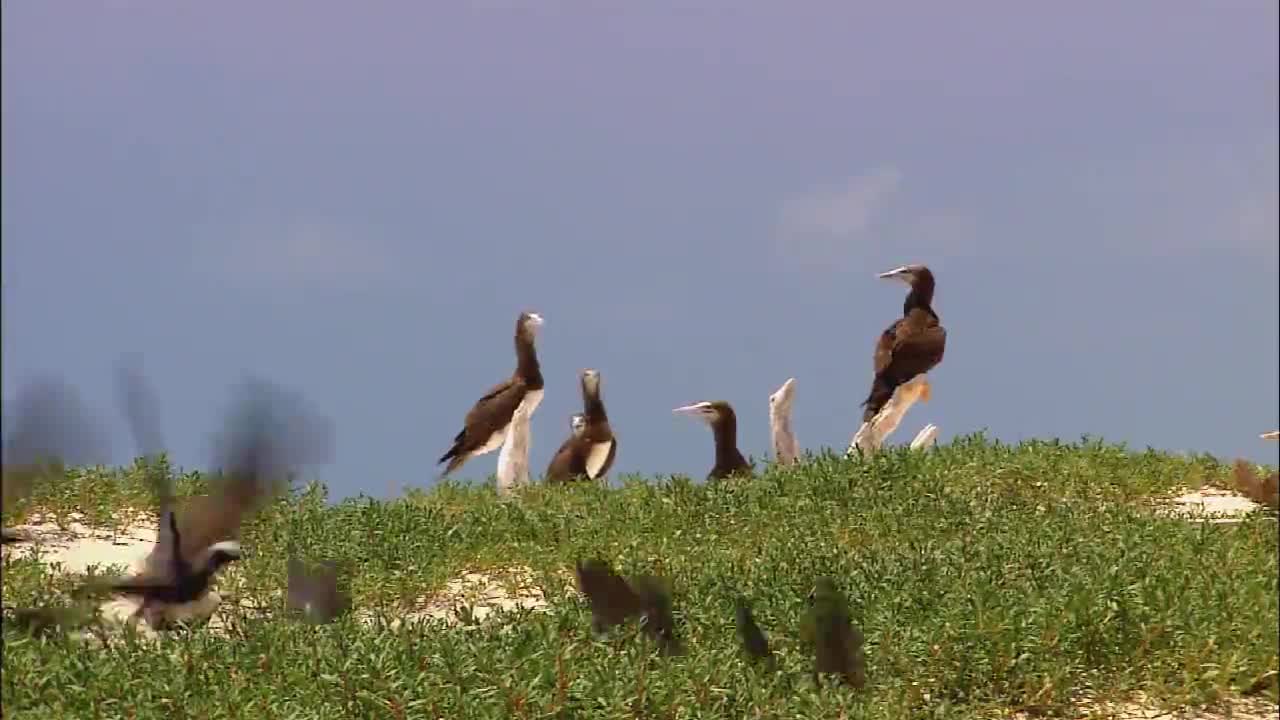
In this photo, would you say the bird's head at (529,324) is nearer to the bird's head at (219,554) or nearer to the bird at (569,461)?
the bird at (569,461)

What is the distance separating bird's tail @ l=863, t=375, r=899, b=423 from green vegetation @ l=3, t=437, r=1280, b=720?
378 cm

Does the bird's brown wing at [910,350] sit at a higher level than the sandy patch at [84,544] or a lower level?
higher

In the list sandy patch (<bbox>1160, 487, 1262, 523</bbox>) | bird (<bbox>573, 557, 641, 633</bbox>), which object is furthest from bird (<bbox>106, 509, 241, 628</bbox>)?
sandy patch (<bbox>1160, 487, 1262, 523</bbox>)

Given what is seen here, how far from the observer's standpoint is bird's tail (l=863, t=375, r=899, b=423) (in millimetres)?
14461

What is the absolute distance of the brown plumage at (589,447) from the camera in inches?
581

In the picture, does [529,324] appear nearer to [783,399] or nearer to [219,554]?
[783,399]

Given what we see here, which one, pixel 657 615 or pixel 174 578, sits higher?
pixel 174 578

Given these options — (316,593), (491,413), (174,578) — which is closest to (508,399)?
(491,413)

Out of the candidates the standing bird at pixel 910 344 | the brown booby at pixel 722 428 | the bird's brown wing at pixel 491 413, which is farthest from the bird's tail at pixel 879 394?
the bird's brown wing at pixel 491 413

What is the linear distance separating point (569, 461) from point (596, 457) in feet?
0.94

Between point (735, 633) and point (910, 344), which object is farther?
point (910, 344)

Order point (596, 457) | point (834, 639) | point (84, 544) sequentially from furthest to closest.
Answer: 1. point (596, 457)
2. point (84, 544)
3. point (834, 639)

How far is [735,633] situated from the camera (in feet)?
23.5

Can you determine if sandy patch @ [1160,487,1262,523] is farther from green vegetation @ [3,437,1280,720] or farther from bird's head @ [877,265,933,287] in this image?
bird's head @ [877,265,933,287]
